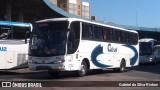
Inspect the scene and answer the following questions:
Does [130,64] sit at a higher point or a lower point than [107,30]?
lower

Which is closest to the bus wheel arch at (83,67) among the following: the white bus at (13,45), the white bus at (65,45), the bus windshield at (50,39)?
the white bus at (65,45)

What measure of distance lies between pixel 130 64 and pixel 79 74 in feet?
30.4

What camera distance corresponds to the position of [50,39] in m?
20.1

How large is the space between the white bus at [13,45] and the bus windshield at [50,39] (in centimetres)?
300

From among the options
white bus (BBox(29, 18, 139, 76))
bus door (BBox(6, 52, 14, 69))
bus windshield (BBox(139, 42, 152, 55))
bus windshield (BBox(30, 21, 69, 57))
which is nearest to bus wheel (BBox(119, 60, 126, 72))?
white bus (BBox(29, 18, 139, 76))

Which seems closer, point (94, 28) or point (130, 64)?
point (94, 28)

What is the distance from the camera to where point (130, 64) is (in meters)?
29.7

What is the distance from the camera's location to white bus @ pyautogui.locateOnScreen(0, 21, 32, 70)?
78.6 ft

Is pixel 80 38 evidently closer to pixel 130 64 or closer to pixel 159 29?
pixel 130 64

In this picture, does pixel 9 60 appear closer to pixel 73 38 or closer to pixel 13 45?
pixel 13 45

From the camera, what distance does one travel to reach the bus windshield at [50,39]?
65.3 feet

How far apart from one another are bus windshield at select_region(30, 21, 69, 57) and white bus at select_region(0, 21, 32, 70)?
300cm

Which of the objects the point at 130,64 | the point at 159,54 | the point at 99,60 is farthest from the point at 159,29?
the point at 99,60

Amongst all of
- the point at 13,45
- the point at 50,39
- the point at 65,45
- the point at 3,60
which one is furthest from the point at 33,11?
the point at 65,45
